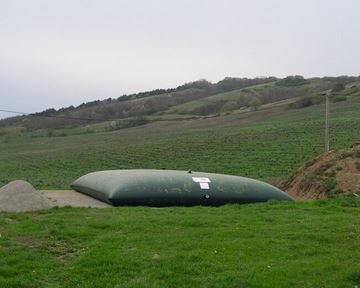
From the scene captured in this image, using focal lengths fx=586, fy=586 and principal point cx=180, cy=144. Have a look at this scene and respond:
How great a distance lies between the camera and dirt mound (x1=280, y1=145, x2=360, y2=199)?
1688 cm

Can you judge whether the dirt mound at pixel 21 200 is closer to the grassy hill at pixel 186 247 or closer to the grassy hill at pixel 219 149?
the grassy hill at pixel 186 247

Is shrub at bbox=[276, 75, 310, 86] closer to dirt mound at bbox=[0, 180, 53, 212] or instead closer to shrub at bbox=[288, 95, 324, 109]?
shrub at bbox=[288, 95, 324, 109]

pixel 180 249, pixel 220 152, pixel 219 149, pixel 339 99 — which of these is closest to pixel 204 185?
pixel 180 249

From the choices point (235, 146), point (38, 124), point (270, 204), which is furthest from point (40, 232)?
point (38, 124)

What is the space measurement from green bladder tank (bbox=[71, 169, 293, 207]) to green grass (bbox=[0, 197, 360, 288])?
315 centimetres

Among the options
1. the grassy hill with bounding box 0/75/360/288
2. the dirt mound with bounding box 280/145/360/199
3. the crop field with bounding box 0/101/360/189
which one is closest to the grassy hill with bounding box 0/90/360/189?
the crop field with bounding box 0/101/360/189

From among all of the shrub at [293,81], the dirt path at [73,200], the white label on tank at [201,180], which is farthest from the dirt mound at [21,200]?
the shrub at [293,81]

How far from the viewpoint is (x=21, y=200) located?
1251 cm

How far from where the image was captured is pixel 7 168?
146 ft

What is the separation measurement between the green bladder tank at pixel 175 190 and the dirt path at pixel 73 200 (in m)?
0.22

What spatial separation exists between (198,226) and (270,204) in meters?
4.29

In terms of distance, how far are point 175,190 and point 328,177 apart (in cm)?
530

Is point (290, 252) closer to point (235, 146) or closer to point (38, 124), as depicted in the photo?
point (235, 146)

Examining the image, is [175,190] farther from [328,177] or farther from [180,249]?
[180,249]
